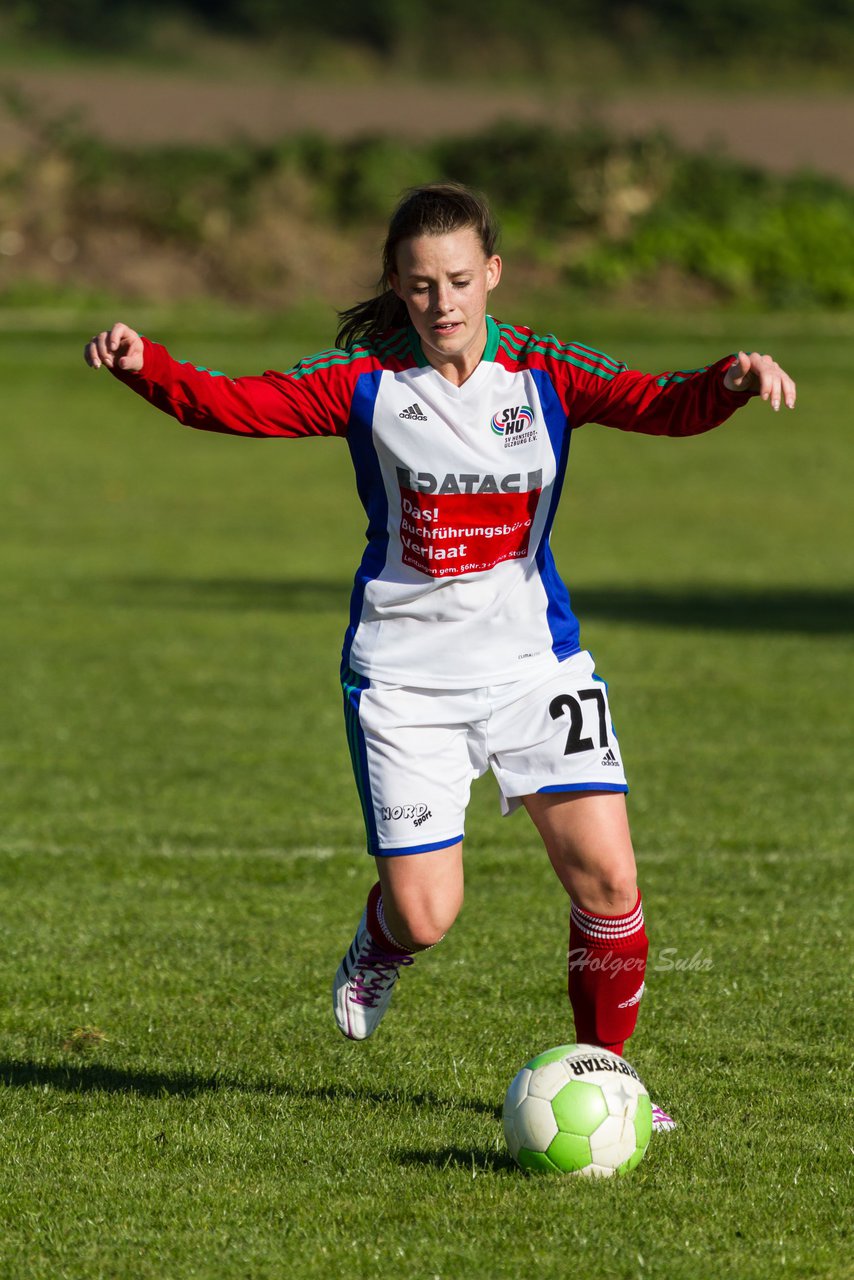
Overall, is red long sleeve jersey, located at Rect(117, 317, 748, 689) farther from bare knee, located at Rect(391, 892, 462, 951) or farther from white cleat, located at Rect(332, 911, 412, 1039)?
white cleat, located at Rect(332, 911, 412, 1039)

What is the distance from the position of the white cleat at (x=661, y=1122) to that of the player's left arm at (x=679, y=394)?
5.72ft

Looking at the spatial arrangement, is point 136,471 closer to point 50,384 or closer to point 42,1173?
point 50,384

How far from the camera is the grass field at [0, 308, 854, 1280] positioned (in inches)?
176

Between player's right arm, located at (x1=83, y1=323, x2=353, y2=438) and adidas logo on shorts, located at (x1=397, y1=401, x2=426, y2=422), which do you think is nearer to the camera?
player's right arm, located at (x1=83, y1=323, x2=353, y2=438)

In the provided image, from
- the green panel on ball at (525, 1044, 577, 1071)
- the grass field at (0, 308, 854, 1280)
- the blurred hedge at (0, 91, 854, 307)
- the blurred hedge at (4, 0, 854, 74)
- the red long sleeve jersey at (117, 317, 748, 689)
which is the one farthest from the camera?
the blurred hedge at (4, 0, 854, 74)

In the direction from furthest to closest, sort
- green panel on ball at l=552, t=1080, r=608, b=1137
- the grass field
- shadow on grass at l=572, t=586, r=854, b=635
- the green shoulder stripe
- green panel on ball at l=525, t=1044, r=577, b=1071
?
shadow on grass at l=572, t=586, r=854, b=635, the green shoulder stripe, green panel on ball at l=525, t=1044, r=577, b=1071, green panel on ball at l=552, t=1080, r=608, b=1137, the grass field

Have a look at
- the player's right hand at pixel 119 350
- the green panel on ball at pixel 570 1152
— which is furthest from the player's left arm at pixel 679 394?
the green panel on ball at pixel 570 1152

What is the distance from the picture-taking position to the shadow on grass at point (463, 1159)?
4.82m

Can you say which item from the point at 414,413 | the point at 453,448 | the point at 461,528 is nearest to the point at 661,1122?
the point at 461,528

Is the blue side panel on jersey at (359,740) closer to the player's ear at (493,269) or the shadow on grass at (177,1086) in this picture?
the shadow on grass at (177,1086)

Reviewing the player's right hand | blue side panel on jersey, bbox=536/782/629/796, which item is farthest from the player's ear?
blue side panel on jersey, bbox=536/782/629/796

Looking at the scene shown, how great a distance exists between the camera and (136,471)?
26734mm

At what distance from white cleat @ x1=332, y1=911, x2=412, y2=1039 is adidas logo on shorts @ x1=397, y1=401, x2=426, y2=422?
148cm

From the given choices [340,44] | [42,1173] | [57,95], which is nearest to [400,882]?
[42,1173]
